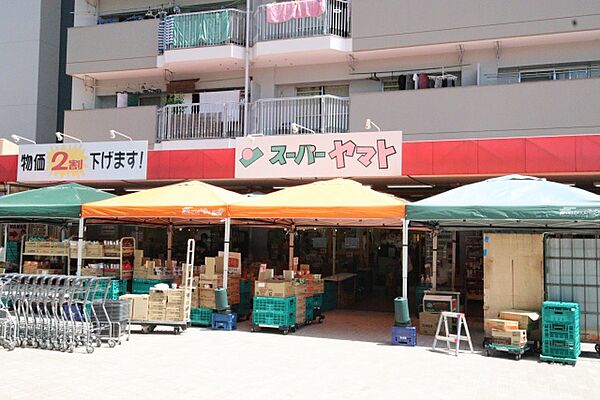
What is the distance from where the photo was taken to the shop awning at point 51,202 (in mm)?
14570

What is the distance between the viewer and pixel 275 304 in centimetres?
1310

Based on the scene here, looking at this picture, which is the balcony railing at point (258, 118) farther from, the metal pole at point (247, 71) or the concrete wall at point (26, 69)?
the concrete wall at point (26, 69)

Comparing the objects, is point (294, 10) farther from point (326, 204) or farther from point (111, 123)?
point (326, 204)

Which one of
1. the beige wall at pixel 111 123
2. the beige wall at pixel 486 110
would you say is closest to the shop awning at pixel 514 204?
the beige wall at pixel 486 110

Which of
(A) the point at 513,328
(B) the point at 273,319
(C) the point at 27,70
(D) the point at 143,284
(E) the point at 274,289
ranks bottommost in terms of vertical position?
(B) the point at 273,319

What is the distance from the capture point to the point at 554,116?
15.8 metres

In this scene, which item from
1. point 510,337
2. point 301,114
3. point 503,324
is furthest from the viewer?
point 301,114

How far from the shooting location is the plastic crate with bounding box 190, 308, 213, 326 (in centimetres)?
1382

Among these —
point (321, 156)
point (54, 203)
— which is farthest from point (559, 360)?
point (54, 203)

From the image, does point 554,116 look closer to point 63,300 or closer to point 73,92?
point 63,300

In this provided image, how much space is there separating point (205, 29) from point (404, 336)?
12.3 m

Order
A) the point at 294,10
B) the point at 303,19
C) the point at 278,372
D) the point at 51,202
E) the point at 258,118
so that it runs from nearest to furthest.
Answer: the point at 278,372 → the point at 51,202 → the point at 294,10 → the point at 303,19 → the point at 258,118

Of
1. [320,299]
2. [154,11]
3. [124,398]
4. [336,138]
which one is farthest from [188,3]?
[124,398]

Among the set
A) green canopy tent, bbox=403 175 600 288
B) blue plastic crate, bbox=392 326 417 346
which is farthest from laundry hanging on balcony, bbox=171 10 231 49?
blue plastic crate, bbox=392 326 417 346
